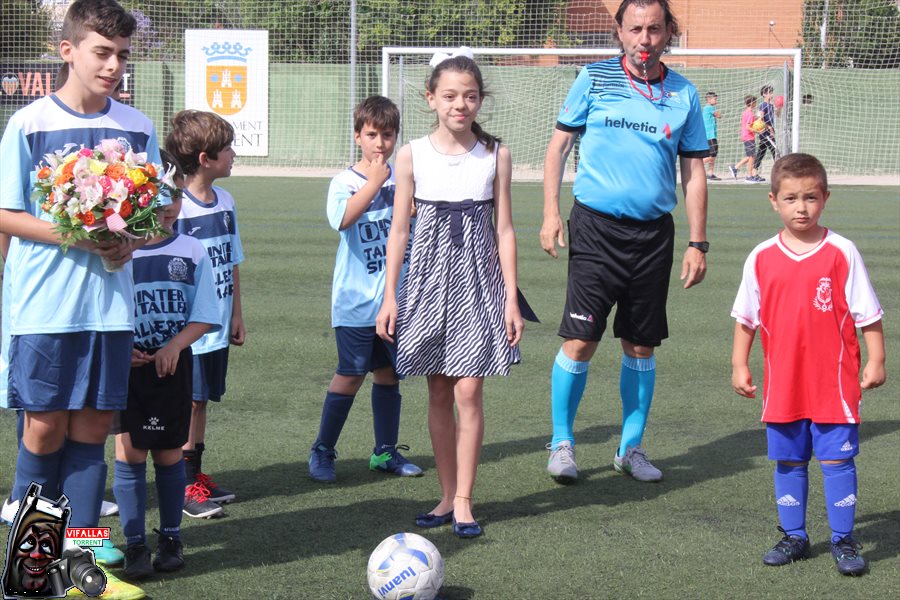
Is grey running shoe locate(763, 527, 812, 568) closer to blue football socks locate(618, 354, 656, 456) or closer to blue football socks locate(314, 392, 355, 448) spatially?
blue football socks locate(618, 354, 656, 456)

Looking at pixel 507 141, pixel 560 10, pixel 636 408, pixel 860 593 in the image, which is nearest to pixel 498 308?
pixel 636 408

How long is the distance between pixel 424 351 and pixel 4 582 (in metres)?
1.68

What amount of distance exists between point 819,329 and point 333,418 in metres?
2.19

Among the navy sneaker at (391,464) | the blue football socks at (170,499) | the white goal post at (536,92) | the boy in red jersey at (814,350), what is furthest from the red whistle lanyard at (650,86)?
the white goal post at (536,92)

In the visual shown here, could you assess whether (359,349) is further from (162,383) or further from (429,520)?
(162,383)

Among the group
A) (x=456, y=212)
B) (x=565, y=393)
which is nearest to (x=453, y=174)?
(x=456, y=212)

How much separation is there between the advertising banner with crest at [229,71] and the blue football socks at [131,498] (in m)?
20.9

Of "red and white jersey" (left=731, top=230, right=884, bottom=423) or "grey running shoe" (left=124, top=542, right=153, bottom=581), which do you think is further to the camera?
"red and white jersey" (left=731, top=230, right=884, bottom=423)

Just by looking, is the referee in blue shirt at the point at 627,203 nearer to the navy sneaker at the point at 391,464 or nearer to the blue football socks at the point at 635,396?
the blue football socks at the point at 635,396

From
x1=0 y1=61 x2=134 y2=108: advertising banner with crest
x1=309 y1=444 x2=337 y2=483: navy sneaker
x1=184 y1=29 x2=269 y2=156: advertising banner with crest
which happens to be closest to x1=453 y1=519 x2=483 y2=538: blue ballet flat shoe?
x1=309 y1=444 x2=337 y2=483: navy sneaker

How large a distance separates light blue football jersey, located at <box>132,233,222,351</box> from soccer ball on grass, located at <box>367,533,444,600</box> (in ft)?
3.36

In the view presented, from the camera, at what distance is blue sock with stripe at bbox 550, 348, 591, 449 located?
16.4ft

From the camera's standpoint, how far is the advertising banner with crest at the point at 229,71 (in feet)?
78.9

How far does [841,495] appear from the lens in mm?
3824
